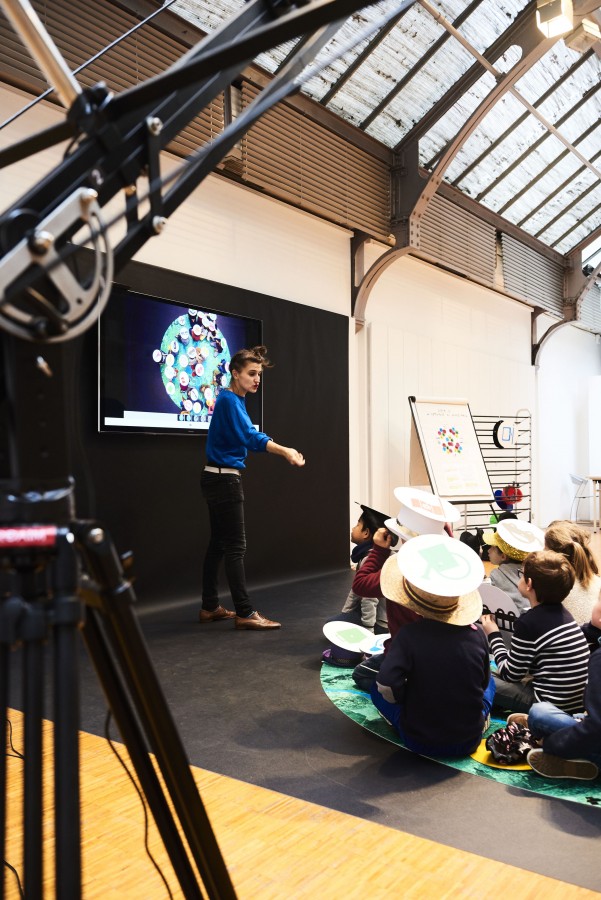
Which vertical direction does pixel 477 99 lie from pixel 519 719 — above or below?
above

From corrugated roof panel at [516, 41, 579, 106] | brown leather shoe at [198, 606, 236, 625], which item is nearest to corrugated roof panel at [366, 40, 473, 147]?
corrugated roof panel at [516, 41, 579, 106]

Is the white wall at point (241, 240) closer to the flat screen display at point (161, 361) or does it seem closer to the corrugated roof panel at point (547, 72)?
the flat screen display at point (161, 361)

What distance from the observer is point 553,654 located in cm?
232

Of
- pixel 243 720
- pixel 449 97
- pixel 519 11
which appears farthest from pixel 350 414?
pixel 243 720

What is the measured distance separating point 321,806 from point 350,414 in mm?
4689

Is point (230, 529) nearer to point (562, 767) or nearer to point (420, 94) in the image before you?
point (562, 767)

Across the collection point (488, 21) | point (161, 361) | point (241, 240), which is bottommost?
point (161, 361)

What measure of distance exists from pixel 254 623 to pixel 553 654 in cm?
187

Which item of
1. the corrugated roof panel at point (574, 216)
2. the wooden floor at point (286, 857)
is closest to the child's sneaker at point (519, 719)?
the wooden floor at point (286, 857)

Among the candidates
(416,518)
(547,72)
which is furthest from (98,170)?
(547,72)

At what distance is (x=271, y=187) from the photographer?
529 centimetres

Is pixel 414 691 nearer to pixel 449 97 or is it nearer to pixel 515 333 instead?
pixel 449 97

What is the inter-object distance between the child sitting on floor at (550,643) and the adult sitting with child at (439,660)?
180 mm

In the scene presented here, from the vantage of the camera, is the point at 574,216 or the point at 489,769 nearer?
the point at 489,769
